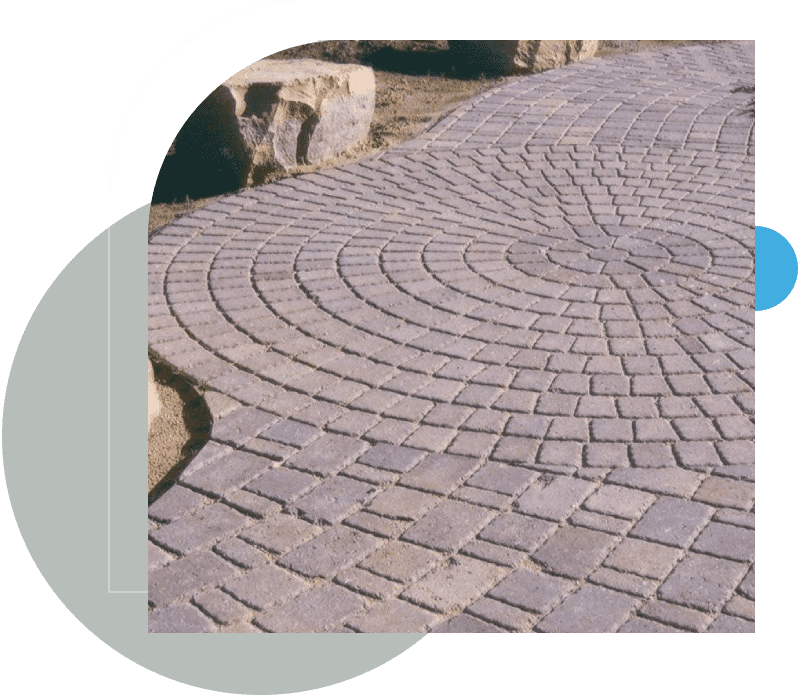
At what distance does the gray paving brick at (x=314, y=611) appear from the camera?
3.35 metres

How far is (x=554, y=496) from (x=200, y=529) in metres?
1.49

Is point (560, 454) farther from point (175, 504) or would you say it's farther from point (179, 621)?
point (179, 621)

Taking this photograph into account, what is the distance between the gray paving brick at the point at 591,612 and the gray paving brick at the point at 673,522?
1.35ft

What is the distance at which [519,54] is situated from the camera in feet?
37.9

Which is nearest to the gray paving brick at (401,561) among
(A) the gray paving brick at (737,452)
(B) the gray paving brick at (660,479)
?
(B) the gray paving brick at (660,479)

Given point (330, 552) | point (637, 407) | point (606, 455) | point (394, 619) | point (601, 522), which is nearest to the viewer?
point (394, 619)

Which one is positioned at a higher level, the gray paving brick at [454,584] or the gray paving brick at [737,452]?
the gray paving brick at [454,584]

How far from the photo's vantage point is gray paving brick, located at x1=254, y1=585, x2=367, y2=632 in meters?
3.35

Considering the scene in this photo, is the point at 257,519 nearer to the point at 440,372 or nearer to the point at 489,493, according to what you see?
the point at 489,493

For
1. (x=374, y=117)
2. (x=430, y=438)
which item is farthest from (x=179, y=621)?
(x=374, y=117)

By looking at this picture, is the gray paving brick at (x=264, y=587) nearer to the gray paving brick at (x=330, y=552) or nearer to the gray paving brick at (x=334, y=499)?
the gray paving brick at (x=330, y=552)

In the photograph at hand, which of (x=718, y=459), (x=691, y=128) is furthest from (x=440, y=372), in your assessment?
(x=691, y=128)

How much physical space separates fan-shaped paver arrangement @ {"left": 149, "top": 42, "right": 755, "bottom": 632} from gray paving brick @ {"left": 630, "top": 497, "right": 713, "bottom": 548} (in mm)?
13

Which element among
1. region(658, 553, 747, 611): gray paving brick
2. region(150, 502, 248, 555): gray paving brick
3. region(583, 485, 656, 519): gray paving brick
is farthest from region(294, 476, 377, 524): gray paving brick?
region(658, 553, 747, 611): gray paving brick
